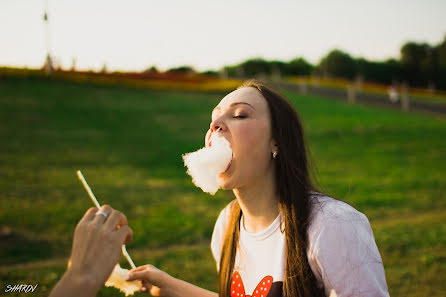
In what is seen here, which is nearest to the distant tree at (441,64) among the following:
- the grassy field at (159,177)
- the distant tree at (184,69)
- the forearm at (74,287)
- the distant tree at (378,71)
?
the distant tree at (378,71)

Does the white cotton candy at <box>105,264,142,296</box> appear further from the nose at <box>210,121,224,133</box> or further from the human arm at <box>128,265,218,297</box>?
the nose at <box>210,121,224,133</box>

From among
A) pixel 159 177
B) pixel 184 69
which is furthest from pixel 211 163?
pixel 184 69

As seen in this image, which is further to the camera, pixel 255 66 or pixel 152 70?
pixel 255 66

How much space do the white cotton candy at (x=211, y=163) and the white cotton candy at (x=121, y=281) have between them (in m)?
0.58

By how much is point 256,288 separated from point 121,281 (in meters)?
0.66

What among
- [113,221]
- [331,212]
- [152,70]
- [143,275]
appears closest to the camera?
[113,221]

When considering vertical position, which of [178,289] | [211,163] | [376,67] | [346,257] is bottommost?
[178,289]

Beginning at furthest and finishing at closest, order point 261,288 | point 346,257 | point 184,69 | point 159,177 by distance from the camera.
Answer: point 184,69 < point 159,177 < point 261,288 < point 346,257

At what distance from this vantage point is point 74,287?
4.35 ft

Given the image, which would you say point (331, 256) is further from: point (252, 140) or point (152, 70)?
point (152, 70)

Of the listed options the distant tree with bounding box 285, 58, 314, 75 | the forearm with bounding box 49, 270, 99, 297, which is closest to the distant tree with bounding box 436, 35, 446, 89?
the distant tree with bounding box 285, 58, 314, 75

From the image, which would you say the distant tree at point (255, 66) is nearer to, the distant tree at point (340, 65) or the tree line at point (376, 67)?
the tree line at point (376, 67)

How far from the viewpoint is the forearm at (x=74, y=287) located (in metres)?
1.32

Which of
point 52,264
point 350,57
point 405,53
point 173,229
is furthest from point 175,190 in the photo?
point 405,53
